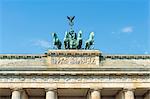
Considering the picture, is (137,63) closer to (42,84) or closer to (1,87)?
(42,84)

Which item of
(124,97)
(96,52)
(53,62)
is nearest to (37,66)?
(53,62)

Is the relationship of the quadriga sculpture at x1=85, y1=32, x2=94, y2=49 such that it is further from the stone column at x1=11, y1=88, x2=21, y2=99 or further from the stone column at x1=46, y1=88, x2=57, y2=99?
the stone column at x1=11, y1=88, x2=21, y2=99

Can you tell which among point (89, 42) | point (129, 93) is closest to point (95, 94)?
point (129, 93)

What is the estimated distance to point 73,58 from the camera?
135 ft

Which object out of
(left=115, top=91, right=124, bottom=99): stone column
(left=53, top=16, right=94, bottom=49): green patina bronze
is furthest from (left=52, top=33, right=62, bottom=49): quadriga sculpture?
(left=115, top=91, right=124, bottom=99): stone column

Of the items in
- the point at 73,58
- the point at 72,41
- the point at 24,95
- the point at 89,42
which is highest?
the point at 72,41

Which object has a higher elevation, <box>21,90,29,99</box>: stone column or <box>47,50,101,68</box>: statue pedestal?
<box>47,50,101,68</box>: statue pedestal

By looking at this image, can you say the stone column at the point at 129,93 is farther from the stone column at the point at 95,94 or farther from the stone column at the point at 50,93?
the stone column at the point at 50,93

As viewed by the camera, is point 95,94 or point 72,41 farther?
point 72,41

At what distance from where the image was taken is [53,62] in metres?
41.0

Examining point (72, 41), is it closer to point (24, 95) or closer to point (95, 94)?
point (95, 94)

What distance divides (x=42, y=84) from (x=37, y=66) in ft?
5.93

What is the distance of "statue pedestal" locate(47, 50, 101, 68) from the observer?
40938mm

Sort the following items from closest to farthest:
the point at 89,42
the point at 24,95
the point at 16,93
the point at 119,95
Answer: the point at 16,93 < the point at 24,95 < the point at 89,42 < the point at 119,95
